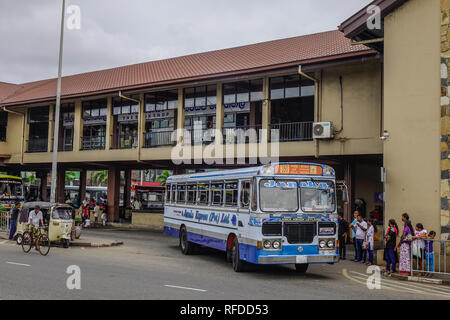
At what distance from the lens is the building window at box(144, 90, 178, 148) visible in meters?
31.2

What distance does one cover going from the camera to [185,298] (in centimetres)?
996

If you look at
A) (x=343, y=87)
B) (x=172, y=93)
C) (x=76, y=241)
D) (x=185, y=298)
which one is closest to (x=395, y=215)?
(x=343, y=87)

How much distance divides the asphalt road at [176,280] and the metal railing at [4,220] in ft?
24.9

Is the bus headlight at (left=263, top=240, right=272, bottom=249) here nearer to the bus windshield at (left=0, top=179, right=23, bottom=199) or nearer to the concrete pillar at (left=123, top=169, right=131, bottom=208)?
the bus windshield at (left=0, top=179, right=23, bottom=199)

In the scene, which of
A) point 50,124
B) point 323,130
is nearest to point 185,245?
point 323,130

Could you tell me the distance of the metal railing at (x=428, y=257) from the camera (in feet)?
47.4

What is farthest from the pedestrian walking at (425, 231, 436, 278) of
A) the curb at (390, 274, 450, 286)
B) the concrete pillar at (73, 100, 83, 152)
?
the concrete pillar at (73, 100, 83, 152)

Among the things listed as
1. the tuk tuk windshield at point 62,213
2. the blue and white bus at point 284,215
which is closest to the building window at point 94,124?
the tuk tuk windshield at point 62,213

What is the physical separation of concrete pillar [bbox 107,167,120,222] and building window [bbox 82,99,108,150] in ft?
6.56

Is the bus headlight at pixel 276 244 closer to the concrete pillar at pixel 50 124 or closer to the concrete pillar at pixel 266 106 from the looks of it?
the concrete pillar at pixel 266 106

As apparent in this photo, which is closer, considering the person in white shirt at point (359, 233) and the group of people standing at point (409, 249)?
the group of people standing at point (409, 249)

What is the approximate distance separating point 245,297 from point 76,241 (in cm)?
1300
